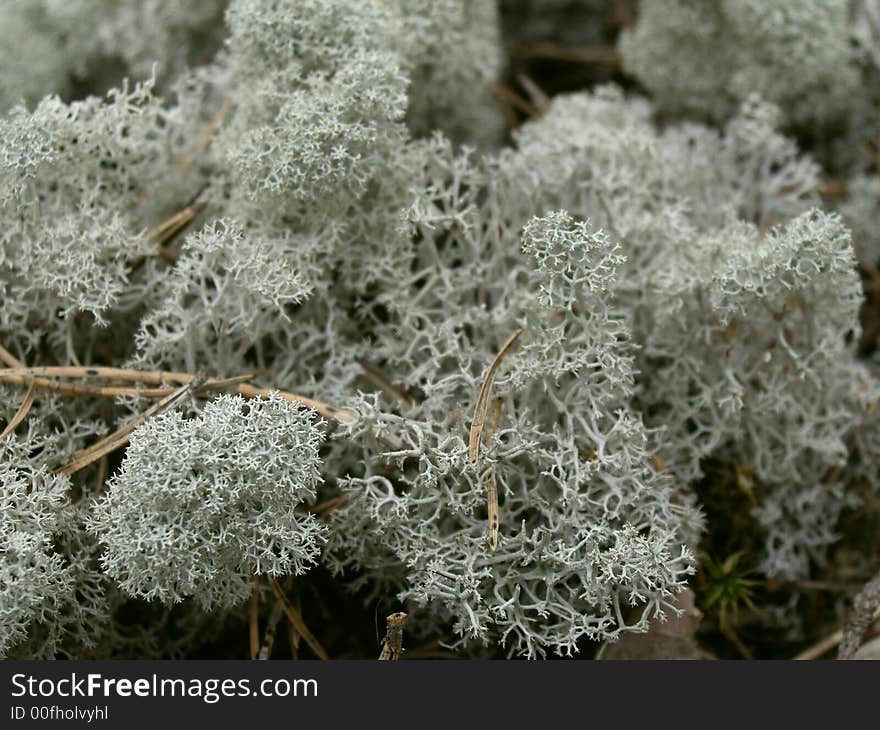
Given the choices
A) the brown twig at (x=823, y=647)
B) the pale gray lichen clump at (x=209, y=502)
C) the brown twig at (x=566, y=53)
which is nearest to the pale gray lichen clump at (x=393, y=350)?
the pale gray lichen clump at (x=209, y=502)

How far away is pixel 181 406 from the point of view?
5.80ft

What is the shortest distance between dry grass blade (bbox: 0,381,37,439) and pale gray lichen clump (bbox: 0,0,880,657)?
2 cm

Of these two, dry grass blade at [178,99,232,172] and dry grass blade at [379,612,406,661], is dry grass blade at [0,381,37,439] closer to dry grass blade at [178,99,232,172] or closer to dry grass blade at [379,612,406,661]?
dry grass blade at [178,99,232,172]

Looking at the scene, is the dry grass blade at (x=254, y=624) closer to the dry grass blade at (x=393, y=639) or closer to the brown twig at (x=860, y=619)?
the dry grass blade at (x=393, y=639)

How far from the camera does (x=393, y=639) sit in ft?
5.31

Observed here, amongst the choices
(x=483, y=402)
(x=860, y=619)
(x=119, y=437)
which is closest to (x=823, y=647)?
(x=860, y=619)

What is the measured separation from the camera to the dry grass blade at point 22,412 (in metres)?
1.74

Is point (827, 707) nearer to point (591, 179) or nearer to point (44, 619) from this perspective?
point (591, 179)

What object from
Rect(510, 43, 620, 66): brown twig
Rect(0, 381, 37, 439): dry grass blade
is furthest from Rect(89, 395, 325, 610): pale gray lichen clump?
Rect(510, 43, 620, 66): brown twig

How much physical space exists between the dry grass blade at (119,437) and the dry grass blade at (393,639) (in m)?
0.60

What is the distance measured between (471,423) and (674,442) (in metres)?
0.51

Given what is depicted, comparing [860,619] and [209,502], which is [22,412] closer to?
[209,502]

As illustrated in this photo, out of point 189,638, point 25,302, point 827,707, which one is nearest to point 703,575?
point 827,707

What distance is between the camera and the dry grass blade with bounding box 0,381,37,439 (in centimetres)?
174
